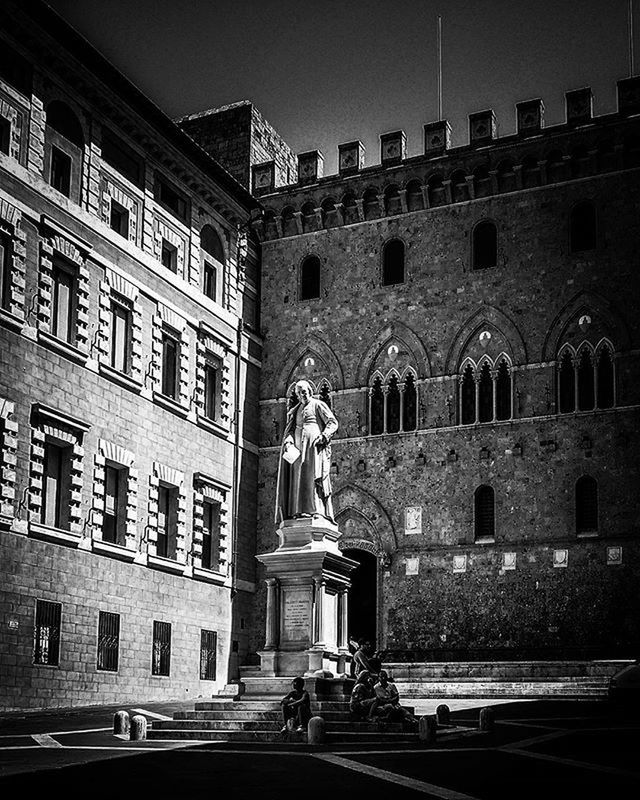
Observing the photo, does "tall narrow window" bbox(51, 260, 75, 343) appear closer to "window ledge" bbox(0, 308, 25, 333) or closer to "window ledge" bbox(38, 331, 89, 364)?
"window ledge" bbox(38, 331, 89, 364)

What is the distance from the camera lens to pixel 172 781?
1122 centimetres

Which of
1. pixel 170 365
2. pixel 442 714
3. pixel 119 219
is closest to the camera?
pixel 442 714

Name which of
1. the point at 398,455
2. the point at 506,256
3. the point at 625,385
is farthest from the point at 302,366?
the point at 625,385

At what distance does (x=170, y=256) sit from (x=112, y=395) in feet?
18.1

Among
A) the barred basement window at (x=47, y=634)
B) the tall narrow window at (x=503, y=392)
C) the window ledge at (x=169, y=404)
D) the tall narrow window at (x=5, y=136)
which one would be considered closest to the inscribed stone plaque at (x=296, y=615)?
the barred basement window at (x=47, y=634)

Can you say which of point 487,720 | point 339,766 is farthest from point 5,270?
point 339,766

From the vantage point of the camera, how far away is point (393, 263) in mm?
35281

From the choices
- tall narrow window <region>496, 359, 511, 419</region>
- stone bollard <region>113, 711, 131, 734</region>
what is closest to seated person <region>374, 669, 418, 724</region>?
stone bollard <region>113, 711, 131, 734</region>

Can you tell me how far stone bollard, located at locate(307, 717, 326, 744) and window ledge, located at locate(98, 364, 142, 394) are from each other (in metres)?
14.1

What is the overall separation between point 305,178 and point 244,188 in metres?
2.28

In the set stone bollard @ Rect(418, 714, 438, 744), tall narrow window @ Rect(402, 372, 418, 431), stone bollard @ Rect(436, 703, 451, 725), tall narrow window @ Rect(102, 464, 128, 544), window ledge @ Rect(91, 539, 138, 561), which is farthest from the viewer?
tall narrow window @ Rect(402, 372, 418, 431)

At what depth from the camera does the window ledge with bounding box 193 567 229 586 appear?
31.6 metres

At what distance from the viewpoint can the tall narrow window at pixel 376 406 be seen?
34.5 m

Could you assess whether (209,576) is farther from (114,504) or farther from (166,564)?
(114,504)
